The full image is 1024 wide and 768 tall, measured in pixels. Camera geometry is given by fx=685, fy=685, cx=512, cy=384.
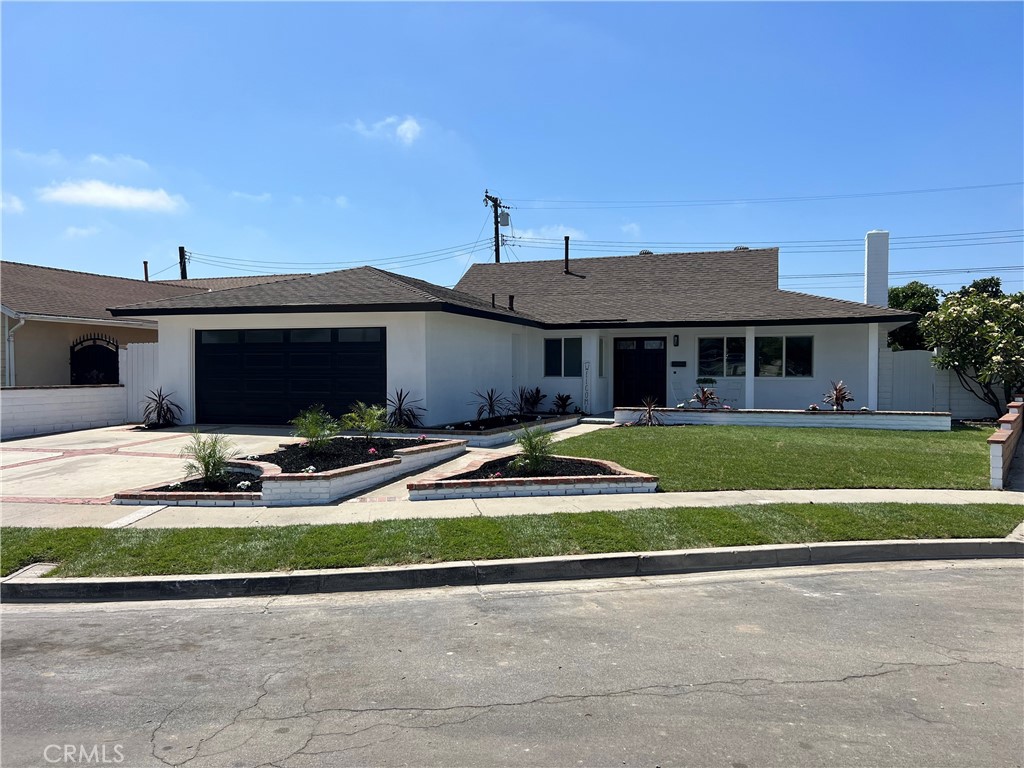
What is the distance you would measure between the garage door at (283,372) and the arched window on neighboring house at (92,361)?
6.28 m

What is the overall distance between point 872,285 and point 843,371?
14.2 feet

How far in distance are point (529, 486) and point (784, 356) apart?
1342 centimetres

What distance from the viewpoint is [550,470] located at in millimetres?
10258

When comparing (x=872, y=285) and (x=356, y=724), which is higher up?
(x=872, y=285)

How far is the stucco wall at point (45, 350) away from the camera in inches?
772

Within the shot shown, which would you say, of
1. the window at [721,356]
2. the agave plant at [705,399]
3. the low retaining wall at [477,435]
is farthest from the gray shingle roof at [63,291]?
the window at [721,356]

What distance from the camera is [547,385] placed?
2141 centimetres

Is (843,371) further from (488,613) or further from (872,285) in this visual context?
(488,613)

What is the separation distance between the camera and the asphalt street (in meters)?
3.46

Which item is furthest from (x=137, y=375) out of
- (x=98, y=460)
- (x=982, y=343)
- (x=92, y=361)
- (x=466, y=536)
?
(x=982, y=343)

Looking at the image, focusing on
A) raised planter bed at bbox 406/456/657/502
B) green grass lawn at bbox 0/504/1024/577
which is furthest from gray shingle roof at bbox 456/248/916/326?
green grass lawn at bbox 0/504/1024/577

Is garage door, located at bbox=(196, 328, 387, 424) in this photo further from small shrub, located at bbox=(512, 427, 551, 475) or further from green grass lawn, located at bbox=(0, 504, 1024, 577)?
green grass lawn, located at bbox=(0, 504, 1024, 577)

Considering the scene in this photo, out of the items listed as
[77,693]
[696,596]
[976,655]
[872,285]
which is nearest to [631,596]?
[696,596]

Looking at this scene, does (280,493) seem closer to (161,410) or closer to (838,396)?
(161,410)
